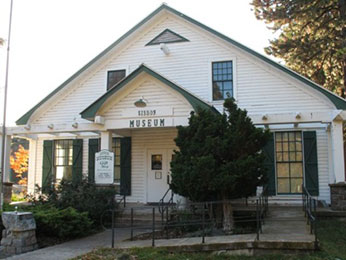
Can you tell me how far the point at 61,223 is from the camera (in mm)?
9930

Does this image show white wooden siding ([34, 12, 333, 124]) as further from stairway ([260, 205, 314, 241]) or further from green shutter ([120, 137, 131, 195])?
stairway ([260, 205, 314, 241])

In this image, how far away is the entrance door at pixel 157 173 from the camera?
14914 millimetres

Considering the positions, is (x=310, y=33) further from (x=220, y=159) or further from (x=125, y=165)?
(x=220, y=159)

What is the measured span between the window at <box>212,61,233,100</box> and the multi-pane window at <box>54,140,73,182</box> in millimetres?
6302

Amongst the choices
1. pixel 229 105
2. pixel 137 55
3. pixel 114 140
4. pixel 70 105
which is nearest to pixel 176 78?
pixel 137 55

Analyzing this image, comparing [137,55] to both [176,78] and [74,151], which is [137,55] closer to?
[176,78]

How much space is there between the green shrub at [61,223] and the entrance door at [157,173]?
14.6 ft

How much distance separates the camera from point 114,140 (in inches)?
615

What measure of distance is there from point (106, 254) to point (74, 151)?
27.6ft

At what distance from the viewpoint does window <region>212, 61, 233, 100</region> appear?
14.6m

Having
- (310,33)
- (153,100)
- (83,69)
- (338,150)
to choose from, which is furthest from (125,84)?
(310,33)

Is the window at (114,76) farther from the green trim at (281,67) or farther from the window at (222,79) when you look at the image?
the window at (222,79)

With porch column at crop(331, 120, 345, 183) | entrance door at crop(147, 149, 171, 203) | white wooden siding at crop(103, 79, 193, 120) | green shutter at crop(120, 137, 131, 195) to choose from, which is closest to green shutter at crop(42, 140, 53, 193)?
green shutter at crop(120, 137, 131, 195)

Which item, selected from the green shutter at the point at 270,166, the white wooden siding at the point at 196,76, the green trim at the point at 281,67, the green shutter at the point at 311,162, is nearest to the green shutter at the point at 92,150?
the white wooden siding at the point at 196,76
